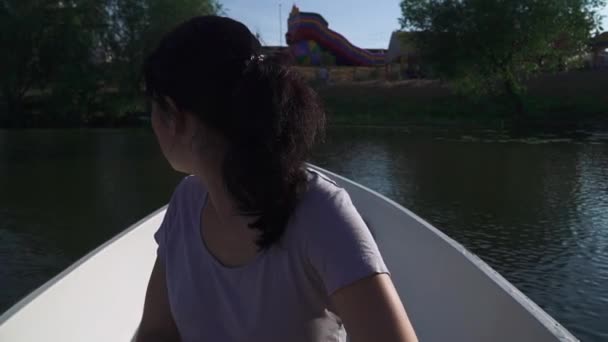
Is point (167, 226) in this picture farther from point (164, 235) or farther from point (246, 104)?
point (246, 104)

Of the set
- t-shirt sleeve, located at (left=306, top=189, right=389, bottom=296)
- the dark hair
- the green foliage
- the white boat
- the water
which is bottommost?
the water

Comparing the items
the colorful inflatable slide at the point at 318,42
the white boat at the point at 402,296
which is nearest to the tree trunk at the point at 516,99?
the colorful inflatable slide at the point at 318,42

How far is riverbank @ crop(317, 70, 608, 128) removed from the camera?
66.6 feet

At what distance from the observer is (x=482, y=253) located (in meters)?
5.77

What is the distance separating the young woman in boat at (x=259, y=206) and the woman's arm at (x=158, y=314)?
15 cm

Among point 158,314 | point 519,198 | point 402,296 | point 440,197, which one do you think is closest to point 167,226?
point 158,314

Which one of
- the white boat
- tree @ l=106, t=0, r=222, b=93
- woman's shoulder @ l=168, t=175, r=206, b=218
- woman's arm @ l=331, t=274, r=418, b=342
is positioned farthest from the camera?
tree @ l=106, t=0, r=222, b=93

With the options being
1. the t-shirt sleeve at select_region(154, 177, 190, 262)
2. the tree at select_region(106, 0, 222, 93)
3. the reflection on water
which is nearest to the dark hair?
the t-shirt sleeve at select_region(154, 177, 190, 262)

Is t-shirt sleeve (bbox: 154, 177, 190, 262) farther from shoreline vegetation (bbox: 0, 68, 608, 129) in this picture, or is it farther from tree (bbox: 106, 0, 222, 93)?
tree (bbox: 106, 0, 222, 93)

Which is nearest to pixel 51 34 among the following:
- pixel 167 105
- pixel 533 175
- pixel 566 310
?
pixel 533 175

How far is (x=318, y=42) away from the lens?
31.7 m

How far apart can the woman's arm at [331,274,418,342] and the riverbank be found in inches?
804

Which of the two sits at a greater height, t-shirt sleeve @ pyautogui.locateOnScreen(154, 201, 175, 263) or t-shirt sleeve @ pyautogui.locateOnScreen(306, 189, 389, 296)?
t-shirt sleeve @ pyautogui.locateOnScreen(306, 189, 389, 296)

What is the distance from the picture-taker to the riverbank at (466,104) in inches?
799
